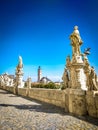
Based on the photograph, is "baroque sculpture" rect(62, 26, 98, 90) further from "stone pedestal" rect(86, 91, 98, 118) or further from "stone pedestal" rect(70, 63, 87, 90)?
"stone pedestal" rect(86, 91, 98, 118)

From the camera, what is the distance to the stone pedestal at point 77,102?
778cm

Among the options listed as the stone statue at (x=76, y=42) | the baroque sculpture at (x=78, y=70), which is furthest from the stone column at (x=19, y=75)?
the stone statue at (x=76, y=42)

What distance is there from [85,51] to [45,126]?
5319mm

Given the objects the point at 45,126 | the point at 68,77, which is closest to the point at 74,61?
the point at 68,77

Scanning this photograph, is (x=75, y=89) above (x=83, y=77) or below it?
below

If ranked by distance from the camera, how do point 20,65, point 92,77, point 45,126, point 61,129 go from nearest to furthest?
point 61,129 → point 45,126 → point 92,77 → point 20,65

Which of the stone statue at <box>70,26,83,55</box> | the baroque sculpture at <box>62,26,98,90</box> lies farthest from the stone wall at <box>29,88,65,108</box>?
the stone statue at <box>70,26,83,55</box>

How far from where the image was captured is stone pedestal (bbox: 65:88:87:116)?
7.78 m

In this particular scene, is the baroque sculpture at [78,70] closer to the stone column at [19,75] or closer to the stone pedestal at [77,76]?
the stone pedestal at [77,76]

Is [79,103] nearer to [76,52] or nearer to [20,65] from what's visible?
[76,52]

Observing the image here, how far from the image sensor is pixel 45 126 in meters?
5.63

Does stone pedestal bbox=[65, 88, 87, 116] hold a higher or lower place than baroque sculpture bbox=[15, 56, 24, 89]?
lower

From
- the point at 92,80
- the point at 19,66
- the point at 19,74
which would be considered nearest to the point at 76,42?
the point at 92,80

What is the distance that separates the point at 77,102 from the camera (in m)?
7.97
